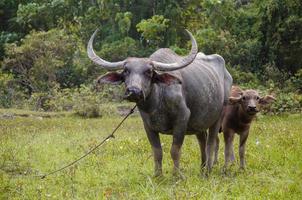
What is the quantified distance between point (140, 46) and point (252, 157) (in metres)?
17.5

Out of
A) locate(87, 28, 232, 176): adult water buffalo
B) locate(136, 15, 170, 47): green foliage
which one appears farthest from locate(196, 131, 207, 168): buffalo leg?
locate(136, 15, 170, 47): green foliage

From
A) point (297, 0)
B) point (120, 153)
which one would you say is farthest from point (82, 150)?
point (297, 0)

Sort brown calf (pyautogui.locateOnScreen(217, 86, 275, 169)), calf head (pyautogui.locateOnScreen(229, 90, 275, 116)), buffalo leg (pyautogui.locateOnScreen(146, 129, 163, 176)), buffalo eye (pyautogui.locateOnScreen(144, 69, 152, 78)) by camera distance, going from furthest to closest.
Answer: brown calf (pyautogui.locateOnScreen(217, 86, 275, 169)) → calf head (pyautogui.locateOnScreen(229, 90, 275, 116)) → buffalo leg (pyautogui.locateOnScreen(146, 129, 163, 176)) → buffalo eye (pyautogui.locateOnScreen(144, 69, 152, 78))

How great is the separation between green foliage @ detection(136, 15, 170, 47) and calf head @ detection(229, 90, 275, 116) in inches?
628

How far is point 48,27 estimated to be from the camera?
96.9 ft

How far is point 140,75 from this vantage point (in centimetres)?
565

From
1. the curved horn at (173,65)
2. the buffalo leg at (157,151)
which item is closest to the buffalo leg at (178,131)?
the buffalo leg at (157,151)

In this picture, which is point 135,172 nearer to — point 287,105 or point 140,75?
point 140,75

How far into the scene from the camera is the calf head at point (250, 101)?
7.08 m

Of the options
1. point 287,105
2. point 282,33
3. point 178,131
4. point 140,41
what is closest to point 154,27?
point 140,41

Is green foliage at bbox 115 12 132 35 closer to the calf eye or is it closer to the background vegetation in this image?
the background vegetation

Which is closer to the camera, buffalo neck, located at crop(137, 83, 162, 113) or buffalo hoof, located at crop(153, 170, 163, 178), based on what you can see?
buffalo neck, located at crop(137, 83, 162, 113)

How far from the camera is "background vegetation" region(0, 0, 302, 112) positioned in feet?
69.5

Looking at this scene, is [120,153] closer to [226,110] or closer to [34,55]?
[226,110]
